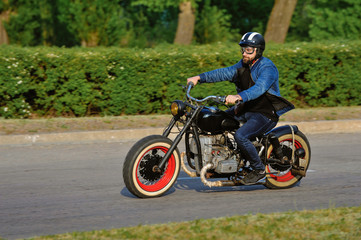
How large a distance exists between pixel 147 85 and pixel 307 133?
11.9 feet

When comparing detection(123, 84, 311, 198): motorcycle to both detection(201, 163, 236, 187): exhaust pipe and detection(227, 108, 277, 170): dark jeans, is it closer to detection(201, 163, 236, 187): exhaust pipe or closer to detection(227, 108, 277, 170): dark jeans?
detection(201, 163, 236, 187): exhaust pipe

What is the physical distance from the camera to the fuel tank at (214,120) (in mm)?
6910

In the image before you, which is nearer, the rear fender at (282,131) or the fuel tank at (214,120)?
the fuel tank at (214,120)

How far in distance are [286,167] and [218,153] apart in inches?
39.1

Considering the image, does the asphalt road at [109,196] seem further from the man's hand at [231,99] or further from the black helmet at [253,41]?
the black helmet at [253,41]

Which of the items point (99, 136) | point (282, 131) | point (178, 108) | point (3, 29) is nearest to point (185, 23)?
point (3, 29)

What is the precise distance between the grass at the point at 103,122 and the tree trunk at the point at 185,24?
11308mm

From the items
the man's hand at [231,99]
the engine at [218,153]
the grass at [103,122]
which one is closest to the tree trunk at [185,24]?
the grass at [103,122]

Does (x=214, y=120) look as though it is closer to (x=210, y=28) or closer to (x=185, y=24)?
(x=185, y=24)

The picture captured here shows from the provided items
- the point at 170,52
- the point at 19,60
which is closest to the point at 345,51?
the point at 170,52

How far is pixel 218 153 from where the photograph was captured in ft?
23.3

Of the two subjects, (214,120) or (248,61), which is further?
(248,61)

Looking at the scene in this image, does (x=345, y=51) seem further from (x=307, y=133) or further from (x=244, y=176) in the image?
(x=244, y=176)

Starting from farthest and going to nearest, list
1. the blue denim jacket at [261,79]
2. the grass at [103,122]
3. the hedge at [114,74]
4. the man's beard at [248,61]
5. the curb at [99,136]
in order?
the hedge at [114,74]
the grass at [103,122]
the curb at [99,136]
the man's beard at [248,61]
the blue denim jacket at [261,79]
